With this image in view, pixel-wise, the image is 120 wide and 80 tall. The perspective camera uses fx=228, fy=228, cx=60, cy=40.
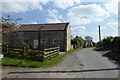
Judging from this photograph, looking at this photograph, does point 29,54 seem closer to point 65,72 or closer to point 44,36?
point 65,72

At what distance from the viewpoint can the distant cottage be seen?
42781mm

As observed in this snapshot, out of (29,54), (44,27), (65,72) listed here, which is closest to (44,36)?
(44,27)

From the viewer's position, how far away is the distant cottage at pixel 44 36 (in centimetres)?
Answer: 4278

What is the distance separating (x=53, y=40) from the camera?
4362cm

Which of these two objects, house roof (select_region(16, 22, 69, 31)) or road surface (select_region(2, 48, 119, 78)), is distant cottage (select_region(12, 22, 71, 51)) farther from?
road surface (select_region(2, 48, 119, 78))

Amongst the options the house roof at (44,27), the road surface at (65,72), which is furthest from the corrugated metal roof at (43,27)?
the road surface at (65,72)

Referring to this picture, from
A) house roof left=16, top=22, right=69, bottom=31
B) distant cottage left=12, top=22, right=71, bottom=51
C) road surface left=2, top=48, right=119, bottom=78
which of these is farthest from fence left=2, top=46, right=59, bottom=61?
house roof left=16, top=22, right=69, bottom=31

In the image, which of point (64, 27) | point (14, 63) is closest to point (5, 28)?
point (14, 63)

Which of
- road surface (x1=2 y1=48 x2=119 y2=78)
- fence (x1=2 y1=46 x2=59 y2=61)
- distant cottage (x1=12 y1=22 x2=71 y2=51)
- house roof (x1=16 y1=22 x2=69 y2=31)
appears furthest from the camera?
house roof (x1=16 y1=22 x2=69 y2=31)

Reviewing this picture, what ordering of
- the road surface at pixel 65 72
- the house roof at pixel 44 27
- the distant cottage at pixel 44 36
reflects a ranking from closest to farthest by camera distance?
the road surface at pixel 65 72
the distant cottage at pixel 44 36
the house roof at pixel 44 27

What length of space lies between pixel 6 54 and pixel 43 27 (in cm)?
2539

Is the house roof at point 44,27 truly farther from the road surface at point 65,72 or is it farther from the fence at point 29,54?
the road surface at point 65,72

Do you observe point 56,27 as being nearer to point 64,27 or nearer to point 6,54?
point 64,27

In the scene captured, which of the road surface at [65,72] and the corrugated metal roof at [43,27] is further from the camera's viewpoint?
the corrugated metal roof at [43,27]
